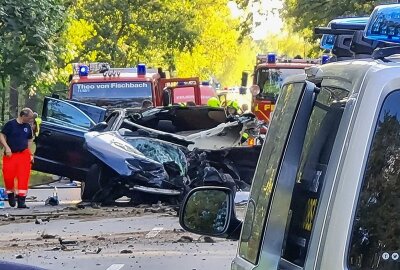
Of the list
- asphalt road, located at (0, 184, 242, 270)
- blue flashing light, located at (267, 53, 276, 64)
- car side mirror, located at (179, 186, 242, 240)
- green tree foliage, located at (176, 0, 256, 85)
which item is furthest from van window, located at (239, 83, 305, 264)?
green tree foliage, located at (176, 0, 256, 85)

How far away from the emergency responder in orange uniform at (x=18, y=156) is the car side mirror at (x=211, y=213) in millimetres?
12330

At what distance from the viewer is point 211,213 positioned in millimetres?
3758

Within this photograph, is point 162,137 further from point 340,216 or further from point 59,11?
point 340,216

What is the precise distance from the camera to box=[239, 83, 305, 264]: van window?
302 centimetres

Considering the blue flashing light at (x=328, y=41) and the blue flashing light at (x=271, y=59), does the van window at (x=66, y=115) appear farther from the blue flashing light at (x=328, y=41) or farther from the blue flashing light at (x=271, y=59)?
the blue flashing light at (x=328, y=41)

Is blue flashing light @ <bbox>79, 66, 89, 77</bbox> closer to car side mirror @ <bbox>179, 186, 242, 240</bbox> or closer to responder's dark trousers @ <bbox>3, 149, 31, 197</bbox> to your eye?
responder's dark trousers @ <bbox>3, 149, 31, 197</bbox>

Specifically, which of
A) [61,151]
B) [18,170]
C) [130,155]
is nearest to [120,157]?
[130,155]

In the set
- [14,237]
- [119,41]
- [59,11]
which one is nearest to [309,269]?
[14,237]

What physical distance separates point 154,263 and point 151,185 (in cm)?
528

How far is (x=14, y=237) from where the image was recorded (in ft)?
39.0

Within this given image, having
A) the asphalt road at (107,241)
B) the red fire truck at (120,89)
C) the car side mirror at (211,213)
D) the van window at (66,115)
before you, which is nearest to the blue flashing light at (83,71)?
the red fire truck at (120,89)

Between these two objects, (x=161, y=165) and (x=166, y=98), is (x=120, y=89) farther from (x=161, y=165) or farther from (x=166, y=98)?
(x=161, y=165)

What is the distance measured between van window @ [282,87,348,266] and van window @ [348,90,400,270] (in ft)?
0.70

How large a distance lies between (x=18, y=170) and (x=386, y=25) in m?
13.5
